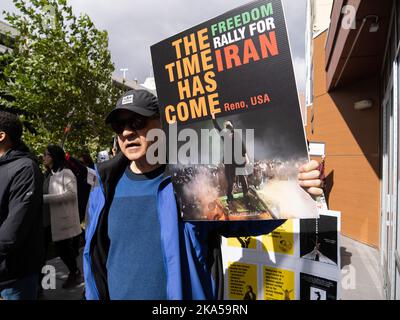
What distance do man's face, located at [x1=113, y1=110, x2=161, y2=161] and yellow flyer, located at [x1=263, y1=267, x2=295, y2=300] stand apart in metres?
1.08

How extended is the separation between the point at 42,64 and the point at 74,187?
297 centimetres

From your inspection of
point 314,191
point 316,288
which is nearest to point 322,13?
point 316,288

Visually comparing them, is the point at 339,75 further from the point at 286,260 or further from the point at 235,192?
the point at 235,192

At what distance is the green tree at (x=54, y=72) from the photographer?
6266 mm

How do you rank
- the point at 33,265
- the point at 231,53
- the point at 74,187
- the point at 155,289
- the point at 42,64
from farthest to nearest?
the point at 42,64, the point at 74,187, the point at 33,265, the point at 155,289, the point at 231,53

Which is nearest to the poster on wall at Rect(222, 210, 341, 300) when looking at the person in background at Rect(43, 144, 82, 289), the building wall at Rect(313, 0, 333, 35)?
the person in background at Rect(43, 144, 82, 289)

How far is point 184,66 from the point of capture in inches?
58.5

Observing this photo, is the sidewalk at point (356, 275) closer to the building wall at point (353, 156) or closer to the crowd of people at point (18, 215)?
the building wall at point (353, 156)

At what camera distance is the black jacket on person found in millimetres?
2375

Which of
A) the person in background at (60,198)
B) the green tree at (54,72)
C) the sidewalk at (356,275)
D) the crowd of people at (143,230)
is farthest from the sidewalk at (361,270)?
the green tree at (54,72)

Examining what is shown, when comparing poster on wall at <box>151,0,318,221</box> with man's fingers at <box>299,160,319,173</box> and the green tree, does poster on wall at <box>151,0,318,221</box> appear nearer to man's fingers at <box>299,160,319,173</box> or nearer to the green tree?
man's fingers at <box>299,160,319,173</box>

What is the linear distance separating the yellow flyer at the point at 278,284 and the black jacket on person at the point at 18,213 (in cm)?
167

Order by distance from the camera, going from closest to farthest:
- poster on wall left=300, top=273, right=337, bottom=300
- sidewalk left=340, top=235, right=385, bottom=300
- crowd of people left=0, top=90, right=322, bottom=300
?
crowd of people left=0, top=90, right=322, bottom=300 → poster on wall left=300, top=273, right=337, bottom=300 → sidewalk left=340, top=235, right=385, bottom=300
